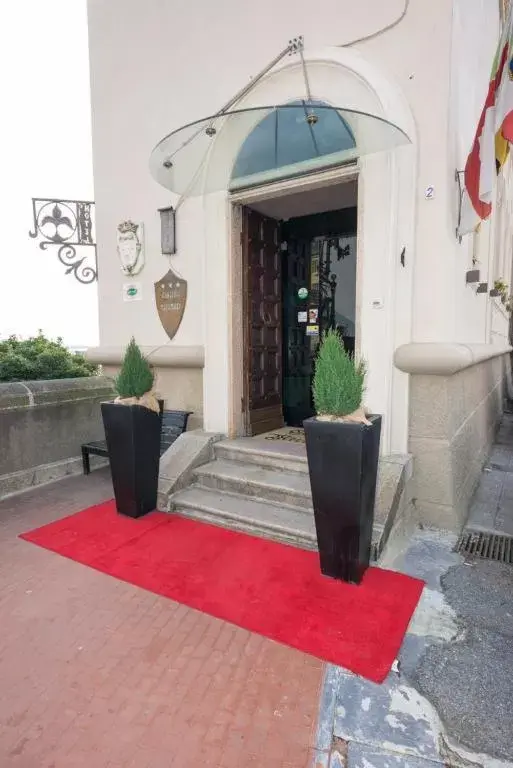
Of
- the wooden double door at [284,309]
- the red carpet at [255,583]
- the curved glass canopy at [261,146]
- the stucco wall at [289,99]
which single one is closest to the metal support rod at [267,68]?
the stucco wall at [289,99]

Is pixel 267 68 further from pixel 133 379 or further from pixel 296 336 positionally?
pixel 133 379

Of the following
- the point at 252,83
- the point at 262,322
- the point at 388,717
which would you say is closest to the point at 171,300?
the point at 262,322

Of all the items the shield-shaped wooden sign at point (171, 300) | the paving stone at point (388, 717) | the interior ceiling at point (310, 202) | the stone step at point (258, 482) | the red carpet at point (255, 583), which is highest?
the interior ceiling at point (310, 202)

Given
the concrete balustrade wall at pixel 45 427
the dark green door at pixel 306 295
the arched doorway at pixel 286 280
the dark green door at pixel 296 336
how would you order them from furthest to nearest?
the dark green door at pixel 296 336 < the dark green door at pixel 306 295 < the concrete balustrade wall at pixel 45 427 < the arched doorway at pixel 286 280

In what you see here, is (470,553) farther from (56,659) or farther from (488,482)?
(56,659)

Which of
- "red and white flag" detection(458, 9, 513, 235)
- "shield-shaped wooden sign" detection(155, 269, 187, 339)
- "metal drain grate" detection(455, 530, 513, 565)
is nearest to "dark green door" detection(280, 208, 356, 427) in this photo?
"shield-shaped wooden sign" detection(155, 269, 187, 339)

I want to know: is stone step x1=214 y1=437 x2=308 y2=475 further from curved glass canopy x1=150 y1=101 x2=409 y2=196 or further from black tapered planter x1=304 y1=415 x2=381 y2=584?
curved glass canopy x1=150 y1=101 x2=409 y2=196

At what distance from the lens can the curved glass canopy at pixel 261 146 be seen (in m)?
3.81

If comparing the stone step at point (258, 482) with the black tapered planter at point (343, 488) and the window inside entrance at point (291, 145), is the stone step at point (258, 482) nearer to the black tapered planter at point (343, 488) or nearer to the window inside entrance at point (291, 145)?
the black tapered planter at point (343, 488)

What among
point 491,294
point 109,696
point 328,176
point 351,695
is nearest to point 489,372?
point 491,294

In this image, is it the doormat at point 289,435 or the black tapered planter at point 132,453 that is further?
the doormat at point 289,435

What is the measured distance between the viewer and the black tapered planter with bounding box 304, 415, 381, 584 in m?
2.81

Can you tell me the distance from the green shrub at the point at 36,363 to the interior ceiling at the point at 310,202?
347 cm

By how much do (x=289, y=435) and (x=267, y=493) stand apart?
1466 millimetres
